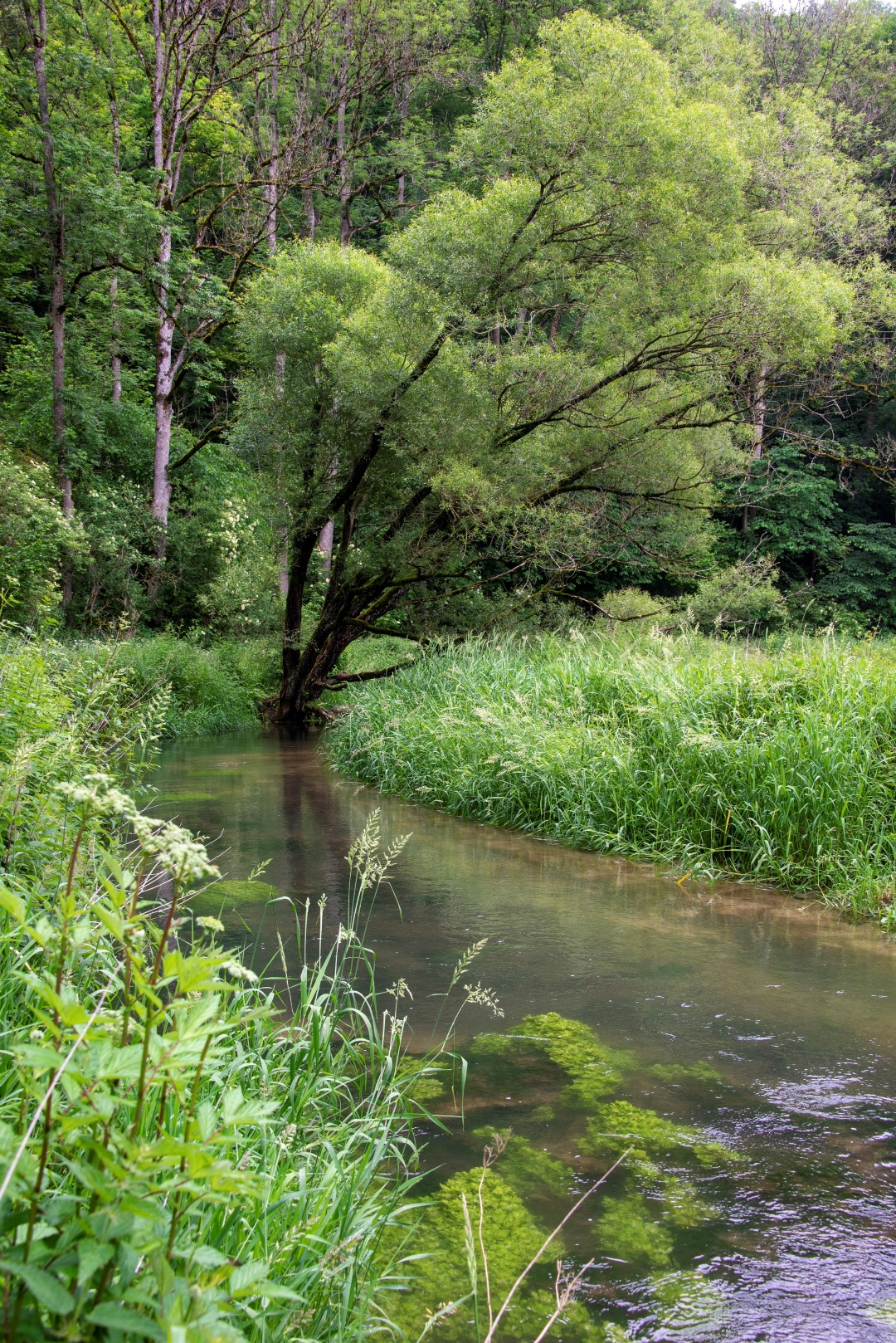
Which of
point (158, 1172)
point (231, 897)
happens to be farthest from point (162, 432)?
point (158, 1172)

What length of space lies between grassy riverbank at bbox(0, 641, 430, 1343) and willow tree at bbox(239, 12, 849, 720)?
852 centimetres

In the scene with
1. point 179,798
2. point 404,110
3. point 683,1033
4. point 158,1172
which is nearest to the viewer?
point 158,1172

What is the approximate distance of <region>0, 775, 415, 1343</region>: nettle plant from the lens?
1.09m

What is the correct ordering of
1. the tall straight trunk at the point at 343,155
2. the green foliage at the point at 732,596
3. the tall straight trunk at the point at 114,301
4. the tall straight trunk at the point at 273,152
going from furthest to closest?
the tall straight trunk at the point at 343,155 < the tall straight trunk at the point at 114,301 < the tall straight trunk at the point at 273,152 < the green foliage at the point at 732,596

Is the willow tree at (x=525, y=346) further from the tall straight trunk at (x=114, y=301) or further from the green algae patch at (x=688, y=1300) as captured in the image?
the green algae patch at (x=688, y=1300)

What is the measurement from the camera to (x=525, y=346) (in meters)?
13.0

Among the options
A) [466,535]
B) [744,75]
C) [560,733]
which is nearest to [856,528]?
[744,75]

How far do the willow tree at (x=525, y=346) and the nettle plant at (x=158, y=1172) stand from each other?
10259 mm

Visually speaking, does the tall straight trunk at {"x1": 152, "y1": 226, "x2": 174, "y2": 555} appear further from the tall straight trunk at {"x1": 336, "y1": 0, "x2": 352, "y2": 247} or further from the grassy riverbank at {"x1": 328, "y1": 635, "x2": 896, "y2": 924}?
the grassy riverbank at {"x1": 328, "y1": 635, "x2": 896, "y2": 924}

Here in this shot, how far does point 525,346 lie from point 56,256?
9.66 meters

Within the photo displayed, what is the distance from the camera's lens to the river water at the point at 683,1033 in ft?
8.09

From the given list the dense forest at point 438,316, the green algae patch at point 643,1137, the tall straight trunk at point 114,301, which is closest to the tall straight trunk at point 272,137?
the dense forest at point 438,316

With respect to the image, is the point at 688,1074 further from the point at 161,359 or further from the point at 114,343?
the point at 114,343

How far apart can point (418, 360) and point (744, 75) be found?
18.6m
